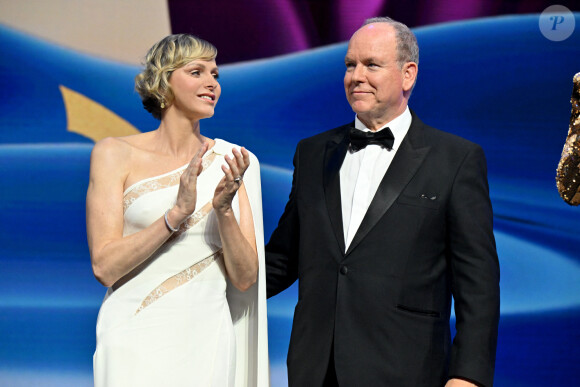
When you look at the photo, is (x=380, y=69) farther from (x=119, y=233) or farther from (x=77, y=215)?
(x=77, y=215)

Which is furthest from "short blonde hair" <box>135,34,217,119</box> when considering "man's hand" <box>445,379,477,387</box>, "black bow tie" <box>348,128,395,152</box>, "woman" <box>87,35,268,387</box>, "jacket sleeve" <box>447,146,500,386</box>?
"man's hand" <box>445,379,477,387</box>

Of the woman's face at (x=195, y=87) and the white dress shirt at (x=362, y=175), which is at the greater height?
the woman's face at (x=195, y=87)

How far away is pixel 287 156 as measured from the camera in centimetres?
420

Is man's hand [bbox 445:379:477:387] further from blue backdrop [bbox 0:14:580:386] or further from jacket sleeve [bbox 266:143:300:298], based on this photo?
blue backdrop [bbox 0:14:580:386]

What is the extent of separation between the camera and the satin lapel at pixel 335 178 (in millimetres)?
2441

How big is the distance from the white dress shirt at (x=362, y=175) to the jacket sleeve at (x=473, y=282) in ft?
0.82

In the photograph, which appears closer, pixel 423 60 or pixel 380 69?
pixel 380 69

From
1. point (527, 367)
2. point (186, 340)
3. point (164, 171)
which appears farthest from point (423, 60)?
point (186, 340)

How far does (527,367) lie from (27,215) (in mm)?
2753

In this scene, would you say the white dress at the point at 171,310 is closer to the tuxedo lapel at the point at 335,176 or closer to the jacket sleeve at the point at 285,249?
the jacket sleeve at the point at 285,249

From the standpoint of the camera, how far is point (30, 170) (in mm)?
4219

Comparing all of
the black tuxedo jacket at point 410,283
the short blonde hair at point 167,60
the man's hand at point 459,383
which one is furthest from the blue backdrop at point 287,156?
the man's hand at point 459,383

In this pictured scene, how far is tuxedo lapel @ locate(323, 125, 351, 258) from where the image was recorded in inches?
96.1

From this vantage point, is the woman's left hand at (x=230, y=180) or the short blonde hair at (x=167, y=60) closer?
the woman's left hand at (x=230, y=180)
